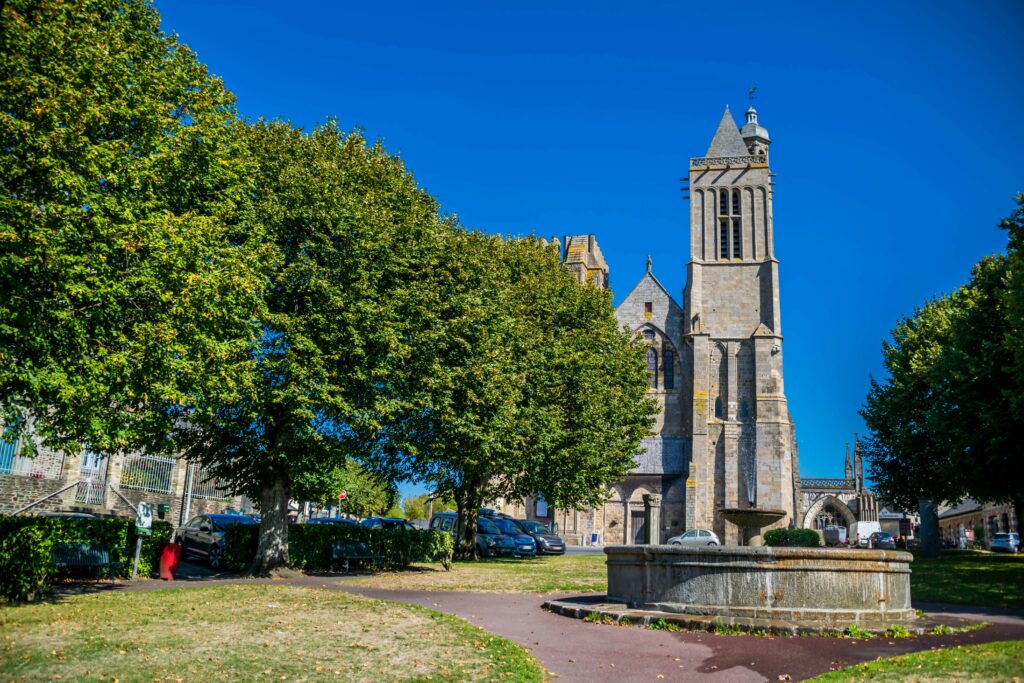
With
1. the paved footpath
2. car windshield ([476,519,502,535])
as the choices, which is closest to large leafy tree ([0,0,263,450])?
the paved footpath

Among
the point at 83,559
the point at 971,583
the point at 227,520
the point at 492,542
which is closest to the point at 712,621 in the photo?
the point at 83,559

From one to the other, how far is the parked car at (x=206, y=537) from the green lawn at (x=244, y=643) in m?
8.63

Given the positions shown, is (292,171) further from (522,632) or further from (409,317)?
(522,632)

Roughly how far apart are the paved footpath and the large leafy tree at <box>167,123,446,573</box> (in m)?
7.61

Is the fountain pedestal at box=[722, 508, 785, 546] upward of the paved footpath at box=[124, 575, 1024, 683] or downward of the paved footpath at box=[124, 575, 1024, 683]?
upward

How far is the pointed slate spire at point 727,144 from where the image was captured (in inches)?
2263

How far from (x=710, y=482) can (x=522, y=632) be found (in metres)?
41.3

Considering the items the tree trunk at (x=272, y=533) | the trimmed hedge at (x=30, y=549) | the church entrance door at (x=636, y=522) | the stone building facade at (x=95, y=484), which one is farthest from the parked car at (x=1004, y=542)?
the trimmed hedge at (x=30, y=549)

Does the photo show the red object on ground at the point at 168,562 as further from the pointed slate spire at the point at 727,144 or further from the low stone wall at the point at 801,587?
the pointed slate spire at the point at 727,144

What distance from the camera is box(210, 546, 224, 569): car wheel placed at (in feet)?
72.9

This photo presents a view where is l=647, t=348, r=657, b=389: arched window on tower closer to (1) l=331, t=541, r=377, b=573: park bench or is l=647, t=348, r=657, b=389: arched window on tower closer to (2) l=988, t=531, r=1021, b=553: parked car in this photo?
(2) l=988, t=531, r=1021, b=553: parked car

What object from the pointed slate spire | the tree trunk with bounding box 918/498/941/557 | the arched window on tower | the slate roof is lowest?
the tree trunk with bounding box 918/498/941/557

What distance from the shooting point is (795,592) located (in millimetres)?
11547

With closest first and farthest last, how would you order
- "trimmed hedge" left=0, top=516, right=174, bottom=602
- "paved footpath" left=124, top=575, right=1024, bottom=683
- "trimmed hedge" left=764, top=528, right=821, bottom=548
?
"paved footpath" left=124, top=575, right=1024, bottom=683 < "trimmed hedge" left=0, top=516, right=174, bottom=602 < "trimmed hedge" left=764, top=528, right=821, bottom=548
